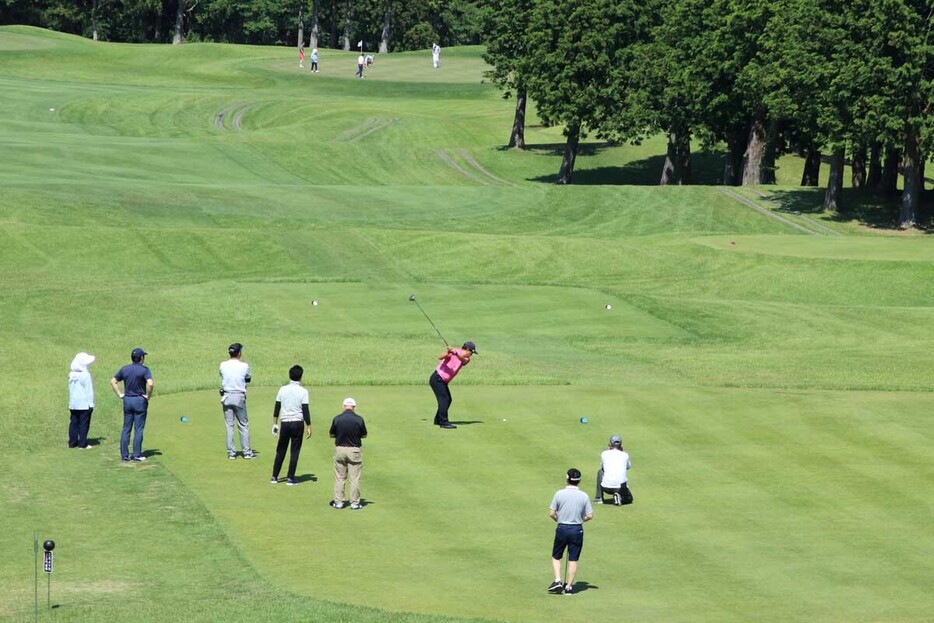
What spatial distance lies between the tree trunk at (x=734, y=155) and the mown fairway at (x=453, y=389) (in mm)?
9432

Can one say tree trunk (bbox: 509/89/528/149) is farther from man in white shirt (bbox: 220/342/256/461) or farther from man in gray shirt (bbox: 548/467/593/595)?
man in gray shirt (bbox: 548/467/593/595)

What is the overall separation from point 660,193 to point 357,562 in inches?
2313

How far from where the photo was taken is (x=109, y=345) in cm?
3922

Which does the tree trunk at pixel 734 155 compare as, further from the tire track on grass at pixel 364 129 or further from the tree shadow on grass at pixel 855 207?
the tire track on grass at pixel 364 129

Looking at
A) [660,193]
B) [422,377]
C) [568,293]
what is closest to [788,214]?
[660,193]

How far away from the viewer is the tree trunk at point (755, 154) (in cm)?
8300

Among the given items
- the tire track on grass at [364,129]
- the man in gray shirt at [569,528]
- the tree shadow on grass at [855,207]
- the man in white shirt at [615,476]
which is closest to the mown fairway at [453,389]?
the man in gray shirt at [569,528]

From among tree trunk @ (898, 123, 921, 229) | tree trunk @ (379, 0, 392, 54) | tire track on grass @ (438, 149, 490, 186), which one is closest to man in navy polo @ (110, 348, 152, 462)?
tree trunk @ (898, 123, 921, 229)

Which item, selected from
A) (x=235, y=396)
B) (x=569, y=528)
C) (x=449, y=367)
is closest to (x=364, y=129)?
(x=449, y=367)

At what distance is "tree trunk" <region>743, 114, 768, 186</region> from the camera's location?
3268 inches

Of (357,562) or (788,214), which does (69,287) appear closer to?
(357,562)

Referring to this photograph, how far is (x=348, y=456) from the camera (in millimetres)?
23375

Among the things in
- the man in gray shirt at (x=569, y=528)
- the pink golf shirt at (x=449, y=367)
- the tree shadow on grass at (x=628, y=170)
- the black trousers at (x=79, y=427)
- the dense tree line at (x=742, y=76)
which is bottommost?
the black trousers at (x=79, y=427)

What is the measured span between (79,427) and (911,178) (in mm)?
52627
